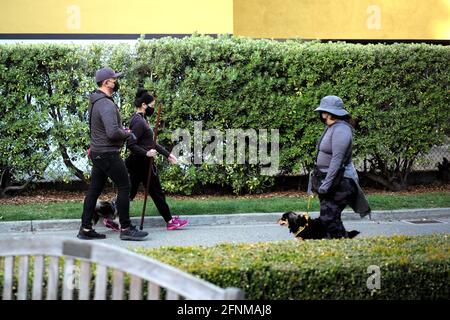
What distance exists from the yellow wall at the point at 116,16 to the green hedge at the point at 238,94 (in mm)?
2434

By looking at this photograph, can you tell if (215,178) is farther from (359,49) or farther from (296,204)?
(359,49)

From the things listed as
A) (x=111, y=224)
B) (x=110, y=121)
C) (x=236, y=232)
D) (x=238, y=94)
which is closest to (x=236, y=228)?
(x=236, y=232)

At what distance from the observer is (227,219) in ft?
39.4

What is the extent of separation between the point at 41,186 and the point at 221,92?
3468 mm

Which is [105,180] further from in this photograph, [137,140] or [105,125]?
[137,140]

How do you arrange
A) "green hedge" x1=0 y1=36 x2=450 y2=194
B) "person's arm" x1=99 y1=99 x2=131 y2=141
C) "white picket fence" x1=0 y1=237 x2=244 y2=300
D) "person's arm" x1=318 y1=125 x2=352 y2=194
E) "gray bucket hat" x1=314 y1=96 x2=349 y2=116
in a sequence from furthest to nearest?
"green hedge" x1=0 y1=36 x2=450 y2=194 → "person's arm" x1=99 y1=99 x2=131 y2=141 → "gray bucket hat" x1=314 y1=96 x2=349 y2=116 → "person's arm" x1=318 y1=125 x2=352 y2=194 → "white picket fence" x1=0 y1=237 x2=244 y2=300

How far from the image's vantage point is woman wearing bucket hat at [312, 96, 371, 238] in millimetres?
8133

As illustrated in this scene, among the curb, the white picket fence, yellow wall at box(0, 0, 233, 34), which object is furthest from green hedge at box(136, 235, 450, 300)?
yellow wall at box(0, 0, 233, 34)

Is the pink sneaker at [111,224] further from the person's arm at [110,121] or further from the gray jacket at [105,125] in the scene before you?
the person's arm at [110,121]

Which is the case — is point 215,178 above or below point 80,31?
below

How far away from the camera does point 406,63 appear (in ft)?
47.8

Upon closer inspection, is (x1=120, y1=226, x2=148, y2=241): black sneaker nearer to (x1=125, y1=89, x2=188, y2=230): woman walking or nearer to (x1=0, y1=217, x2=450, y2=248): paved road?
(x1=0, y1=217, x2=450, y2=248): paved road

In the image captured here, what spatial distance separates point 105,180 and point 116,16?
686 cm
